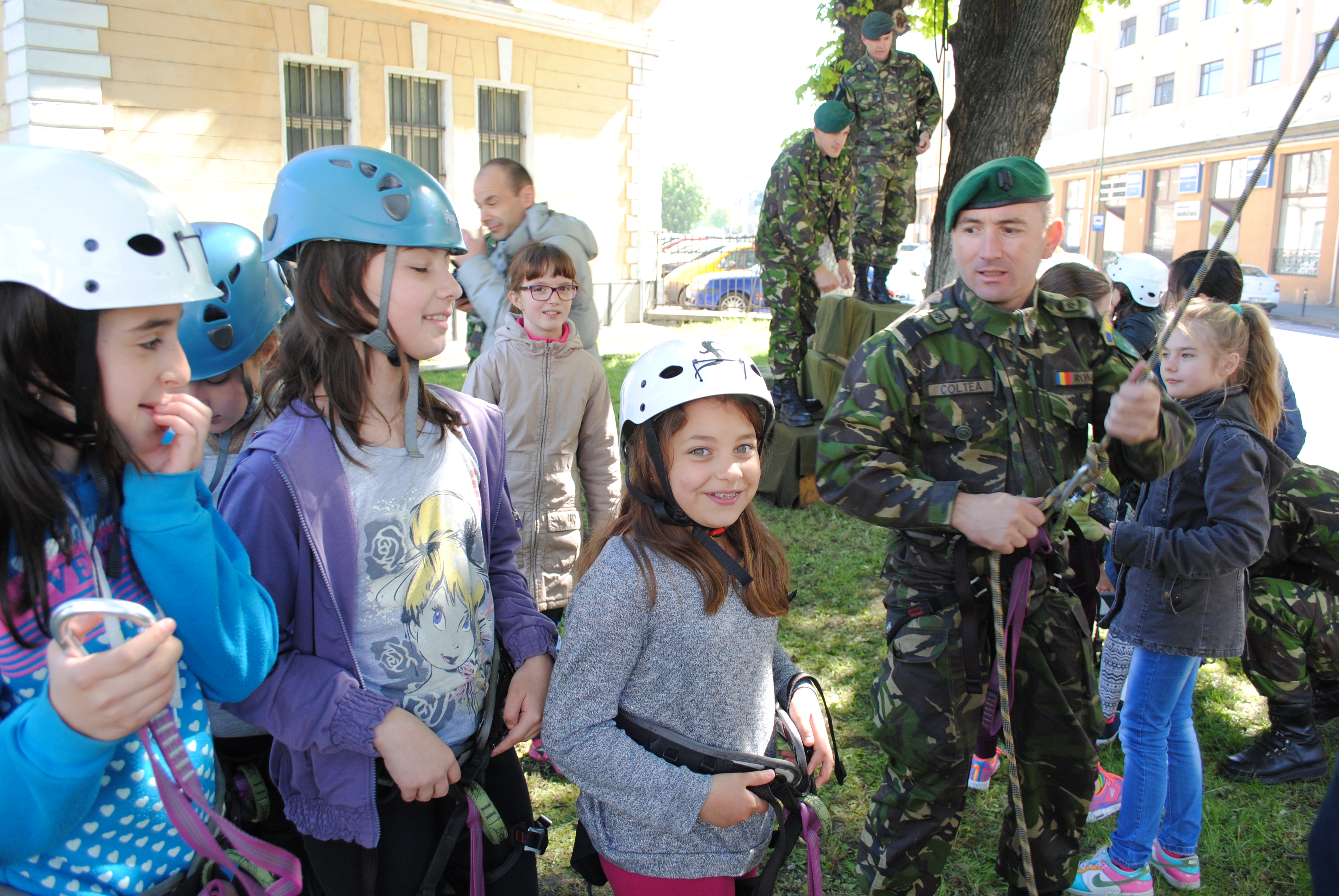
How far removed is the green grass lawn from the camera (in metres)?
3.11

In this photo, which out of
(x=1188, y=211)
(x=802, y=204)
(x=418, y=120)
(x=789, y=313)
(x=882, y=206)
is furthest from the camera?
(x=1188, y=211)

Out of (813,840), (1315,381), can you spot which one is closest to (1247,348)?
(813,840)

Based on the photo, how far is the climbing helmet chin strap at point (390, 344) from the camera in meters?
1.85

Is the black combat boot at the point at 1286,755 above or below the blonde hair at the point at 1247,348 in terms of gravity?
below

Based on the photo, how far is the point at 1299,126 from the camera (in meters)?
29.5

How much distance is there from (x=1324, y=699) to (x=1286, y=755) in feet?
1.89

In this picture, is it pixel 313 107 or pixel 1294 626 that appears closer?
pixel 1294 626

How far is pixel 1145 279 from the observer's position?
17.3 ft

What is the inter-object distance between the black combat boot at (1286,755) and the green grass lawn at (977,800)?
44mm

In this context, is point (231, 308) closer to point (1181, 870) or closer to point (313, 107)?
point (1181, 870)

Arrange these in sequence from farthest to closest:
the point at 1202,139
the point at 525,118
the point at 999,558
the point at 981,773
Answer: the point at 1202,139, the point at 525,118, the point at 981,773, the point at 999,558

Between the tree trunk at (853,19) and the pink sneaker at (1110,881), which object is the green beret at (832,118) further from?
the pink sneaker at (1110,881)

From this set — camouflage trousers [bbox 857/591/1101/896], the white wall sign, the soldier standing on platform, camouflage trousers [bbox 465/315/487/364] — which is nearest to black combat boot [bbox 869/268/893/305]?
the soldier standing on platform

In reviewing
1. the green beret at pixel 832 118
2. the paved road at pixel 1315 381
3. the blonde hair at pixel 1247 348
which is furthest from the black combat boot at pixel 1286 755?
the green beret at pixel 832 118
